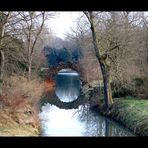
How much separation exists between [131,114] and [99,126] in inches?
58.4

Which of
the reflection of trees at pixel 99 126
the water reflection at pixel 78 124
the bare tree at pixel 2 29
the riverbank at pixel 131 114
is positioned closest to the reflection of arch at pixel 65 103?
the water reflection at pixel 78 124

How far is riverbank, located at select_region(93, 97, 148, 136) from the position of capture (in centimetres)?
1169

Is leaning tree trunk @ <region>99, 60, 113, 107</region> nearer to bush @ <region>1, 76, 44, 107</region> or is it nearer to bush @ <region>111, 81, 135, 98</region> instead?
bush @ <region>111, 81, 135, 98</region>

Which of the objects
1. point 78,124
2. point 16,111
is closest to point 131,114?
point 78,124

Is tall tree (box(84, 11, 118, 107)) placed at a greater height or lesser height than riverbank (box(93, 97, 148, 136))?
greater

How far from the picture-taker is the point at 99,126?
46.5 ft

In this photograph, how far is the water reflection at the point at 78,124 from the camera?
1250 cm

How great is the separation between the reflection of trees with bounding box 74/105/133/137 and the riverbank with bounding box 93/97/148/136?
270 mm

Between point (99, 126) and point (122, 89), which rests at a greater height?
point (122, 89)

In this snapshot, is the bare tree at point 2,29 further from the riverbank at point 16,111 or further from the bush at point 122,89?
the bush at point 122,89

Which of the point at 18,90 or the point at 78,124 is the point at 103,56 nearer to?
the point at 78,124

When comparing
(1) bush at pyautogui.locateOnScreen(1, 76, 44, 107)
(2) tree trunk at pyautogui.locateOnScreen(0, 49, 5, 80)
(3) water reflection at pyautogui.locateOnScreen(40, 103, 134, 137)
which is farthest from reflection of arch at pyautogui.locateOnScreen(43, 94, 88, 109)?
(2) tree trunk at pyautogui.locateOnScreen(0, 49, 5, 80)

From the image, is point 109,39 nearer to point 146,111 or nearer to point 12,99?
point 146,111
